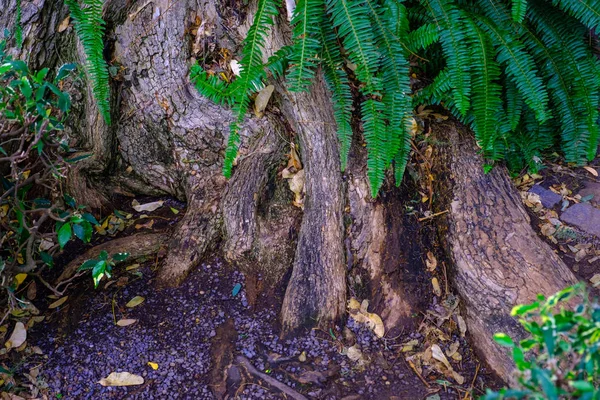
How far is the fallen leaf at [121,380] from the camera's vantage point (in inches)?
94.4

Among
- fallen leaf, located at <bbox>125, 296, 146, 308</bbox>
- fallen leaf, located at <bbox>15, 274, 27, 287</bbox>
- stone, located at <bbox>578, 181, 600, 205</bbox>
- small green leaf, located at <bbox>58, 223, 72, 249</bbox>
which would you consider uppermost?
small green leaf, located at <bbox>58, 223, 72, 249</bbox>

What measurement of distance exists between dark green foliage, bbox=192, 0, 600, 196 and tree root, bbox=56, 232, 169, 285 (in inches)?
33.6

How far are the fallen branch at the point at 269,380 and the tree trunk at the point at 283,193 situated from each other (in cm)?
28

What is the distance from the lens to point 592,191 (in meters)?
3.22

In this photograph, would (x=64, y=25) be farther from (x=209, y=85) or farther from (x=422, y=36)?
(x=422, y=36)

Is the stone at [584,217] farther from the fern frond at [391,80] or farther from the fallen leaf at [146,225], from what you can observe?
the fallen leaf at [146,225]

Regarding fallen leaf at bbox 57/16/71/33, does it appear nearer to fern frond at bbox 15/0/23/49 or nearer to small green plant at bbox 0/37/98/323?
fern frond at bbox 15/0/23/49

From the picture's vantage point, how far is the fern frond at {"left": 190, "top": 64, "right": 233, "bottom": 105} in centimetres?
267

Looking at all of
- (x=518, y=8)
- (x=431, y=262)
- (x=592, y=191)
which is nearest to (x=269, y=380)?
(x=431, y=262)

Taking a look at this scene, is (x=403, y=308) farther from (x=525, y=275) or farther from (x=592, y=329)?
(x=592, y=329)

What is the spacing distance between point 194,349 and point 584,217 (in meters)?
2.42

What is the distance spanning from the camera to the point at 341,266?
8.89 ft

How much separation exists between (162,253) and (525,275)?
197 cm

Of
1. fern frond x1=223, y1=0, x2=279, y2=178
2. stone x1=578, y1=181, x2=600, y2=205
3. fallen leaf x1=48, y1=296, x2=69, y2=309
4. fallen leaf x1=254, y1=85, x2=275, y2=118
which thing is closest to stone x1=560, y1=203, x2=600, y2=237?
stone x1=578, y1=181, x2=600, y2=205
